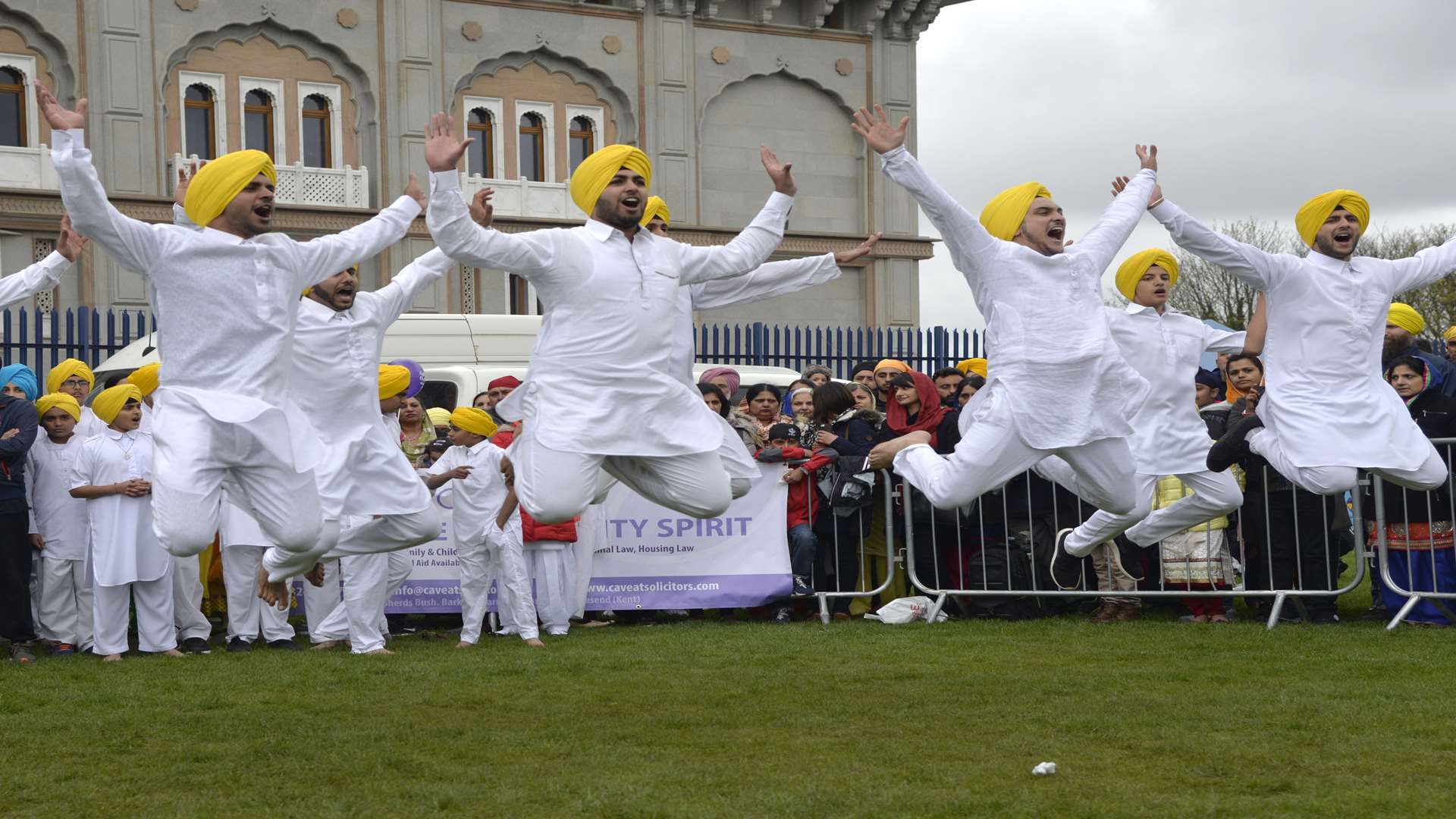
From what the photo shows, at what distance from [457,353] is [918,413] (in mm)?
8269

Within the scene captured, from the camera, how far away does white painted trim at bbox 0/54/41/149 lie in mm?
32062

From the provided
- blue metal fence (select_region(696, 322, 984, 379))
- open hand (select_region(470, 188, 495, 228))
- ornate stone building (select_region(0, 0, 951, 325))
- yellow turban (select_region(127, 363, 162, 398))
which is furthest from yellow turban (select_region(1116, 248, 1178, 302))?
ornate stone building (select_region(0, 0, 951, 325))

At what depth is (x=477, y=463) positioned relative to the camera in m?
12.5

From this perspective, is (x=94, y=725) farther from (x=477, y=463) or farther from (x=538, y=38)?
(x=538, y=38)

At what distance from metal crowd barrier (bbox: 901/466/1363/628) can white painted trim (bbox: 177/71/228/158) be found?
24158 millimetres

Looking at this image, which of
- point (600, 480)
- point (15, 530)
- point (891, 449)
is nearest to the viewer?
point (600, 480)

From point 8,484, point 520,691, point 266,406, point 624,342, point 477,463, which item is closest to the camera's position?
point 266,406

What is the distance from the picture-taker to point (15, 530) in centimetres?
1141

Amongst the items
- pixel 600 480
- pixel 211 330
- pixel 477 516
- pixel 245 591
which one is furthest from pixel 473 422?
Answer: pixel 211 330

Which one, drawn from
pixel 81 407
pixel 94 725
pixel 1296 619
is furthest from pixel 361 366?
pixel 1296 619

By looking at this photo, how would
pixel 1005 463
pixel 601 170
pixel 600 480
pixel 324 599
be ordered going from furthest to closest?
pixel 324 599
pixel 1005 463
pixel 600 480
pixel 601 170

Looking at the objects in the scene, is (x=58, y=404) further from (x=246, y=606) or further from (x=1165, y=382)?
(x=1165, y=382)

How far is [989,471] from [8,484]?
622cm

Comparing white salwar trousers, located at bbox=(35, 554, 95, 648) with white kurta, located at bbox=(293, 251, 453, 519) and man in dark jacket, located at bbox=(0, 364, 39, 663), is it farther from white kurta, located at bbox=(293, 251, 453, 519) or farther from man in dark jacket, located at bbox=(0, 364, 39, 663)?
white kurta, located at bbox=(293, 251, 453, 519)
